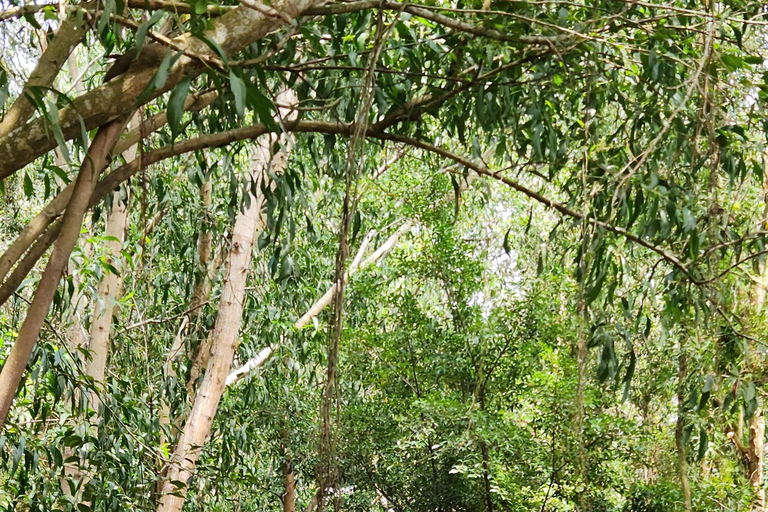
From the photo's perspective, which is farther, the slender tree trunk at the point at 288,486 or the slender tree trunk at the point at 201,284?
the slender tree trunk at the point at 288,486

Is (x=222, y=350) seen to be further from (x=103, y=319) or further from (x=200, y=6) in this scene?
(x=200, y=6)

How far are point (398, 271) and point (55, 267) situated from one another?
4712 mm

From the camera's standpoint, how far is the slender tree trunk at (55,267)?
6.47 feet

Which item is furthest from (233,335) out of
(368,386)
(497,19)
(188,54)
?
(188,54)

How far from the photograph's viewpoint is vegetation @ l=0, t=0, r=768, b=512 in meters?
2.42

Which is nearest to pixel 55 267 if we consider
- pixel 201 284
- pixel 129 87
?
pixel 129 87

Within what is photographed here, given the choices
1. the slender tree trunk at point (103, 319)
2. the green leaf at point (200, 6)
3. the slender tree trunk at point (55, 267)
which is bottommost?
the slender tree trunk at point (55, 267)

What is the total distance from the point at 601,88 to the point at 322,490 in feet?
5.37

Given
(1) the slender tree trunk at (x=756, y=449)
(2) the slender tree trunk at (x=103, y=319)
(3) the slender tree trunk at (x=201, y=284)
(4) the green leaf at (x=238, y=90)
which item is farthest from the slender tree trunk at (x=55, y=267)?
(1) the slender tree trunk at (x=756, y=449)

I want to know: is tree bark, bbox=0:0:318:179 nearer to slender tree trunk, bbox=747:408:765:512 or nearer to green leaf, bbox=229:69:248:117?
green leaf, bbox=229:69:248:117

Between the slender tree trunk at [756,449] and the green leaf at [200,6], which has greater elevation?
the slender tree trunk at [756,449]

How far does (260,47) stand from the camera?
2.50 metres

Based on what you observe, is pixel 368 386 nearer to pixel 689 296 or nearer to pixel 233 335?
pixel 233 335

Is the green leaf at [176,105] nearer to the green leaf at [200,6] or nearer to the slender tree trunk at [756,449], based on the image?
the green leaf at [200,6]
